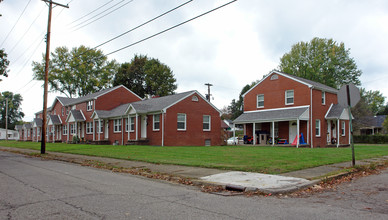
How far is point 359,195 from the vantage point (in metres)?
7.50

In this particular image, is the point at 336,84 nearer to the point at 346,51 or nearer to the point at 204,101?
the point at 346,51

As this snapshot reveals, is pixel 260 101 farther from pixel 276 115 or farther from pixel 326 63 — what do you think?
pixel 326 63

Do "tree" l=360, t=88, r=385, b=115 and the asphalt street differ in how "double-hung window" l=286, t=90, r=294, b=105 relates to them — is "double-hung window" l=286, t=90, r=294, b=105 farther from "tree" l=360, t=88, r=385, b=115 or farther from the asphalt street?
"tree" l=360, t=88, r=385, b=115

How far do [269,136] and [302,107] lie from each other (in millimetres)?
4538

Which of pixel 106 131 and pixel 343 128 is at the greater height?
pixel 343 128

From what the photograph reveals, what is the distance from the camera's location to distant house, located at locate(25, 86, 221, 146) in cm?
2938

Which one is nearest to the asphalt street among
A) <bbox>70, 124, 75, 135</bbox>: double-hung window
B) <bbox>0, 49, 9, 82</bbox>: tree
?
<bbox>0, 49, 9, 82</bbox>: tree

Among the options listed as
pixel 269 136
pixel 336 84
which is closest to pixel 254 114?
pixel 269 136

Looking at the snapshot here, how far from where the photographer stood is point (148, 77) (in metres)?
57.9

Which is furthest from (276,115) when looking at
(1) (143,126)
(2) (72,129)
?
(2) (72,129)

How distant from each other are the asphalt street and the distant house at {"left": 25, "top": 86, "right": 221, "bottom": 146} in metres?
20.2

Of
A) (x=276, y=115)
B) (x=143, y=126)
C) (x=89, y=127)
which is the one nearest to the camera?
(x=276, y=115)

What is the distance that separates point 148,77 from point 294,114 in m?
35.8

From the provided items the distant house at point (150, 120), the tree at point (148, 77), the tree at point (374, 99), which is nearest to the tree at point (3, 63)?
the distant house at point (150, 120)
